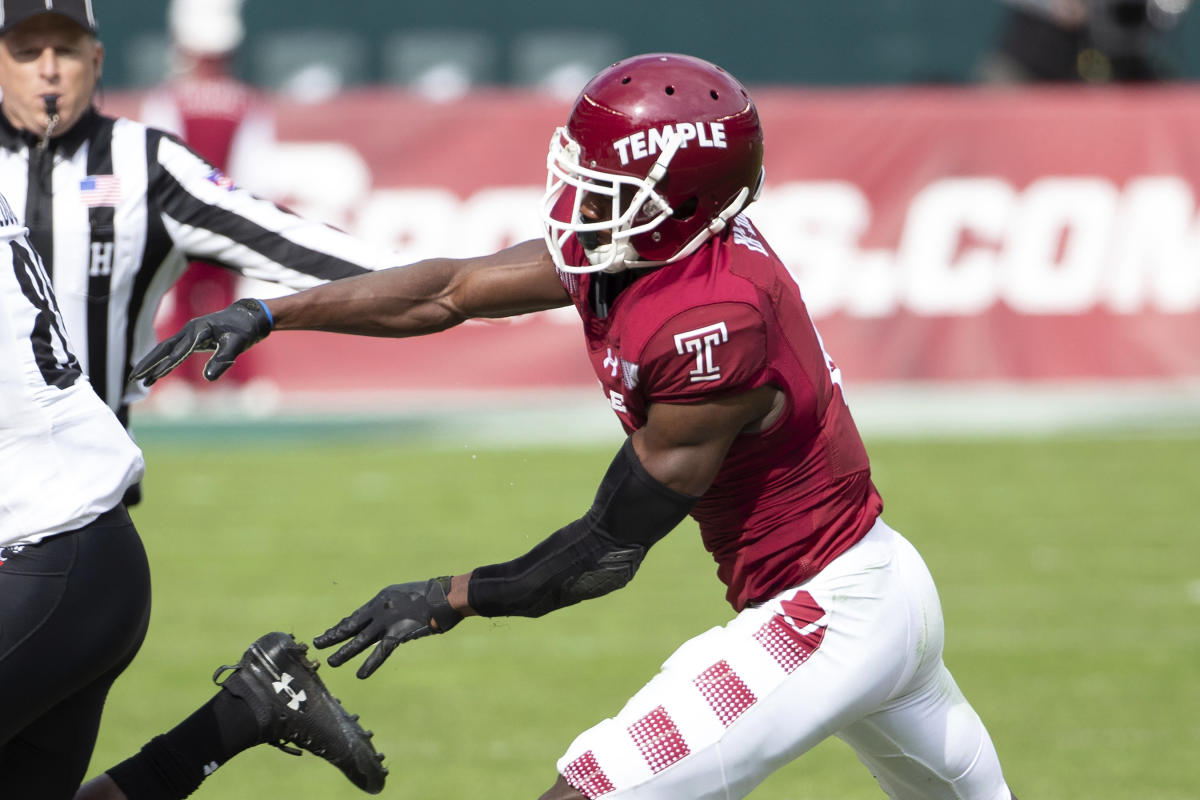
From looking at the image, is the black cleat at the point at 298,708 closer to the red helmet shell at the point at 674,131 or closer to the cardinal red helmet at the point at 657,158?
the cardinal red helmet at the point at 657,158

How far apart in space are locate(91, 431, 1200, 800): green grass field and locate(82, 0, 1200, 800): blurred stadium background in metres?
0.02

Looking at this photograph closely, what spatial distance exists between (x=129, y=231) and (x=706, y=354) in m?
1.56

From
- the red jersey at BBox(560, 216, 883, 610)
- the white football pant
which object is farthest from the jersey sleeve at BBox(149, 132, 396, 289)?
the white football pant

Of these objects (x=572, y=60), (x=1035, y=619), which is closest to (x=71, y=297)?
(x=1035, y=619)

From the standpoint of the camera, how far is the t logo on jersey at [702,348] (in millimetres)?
2887

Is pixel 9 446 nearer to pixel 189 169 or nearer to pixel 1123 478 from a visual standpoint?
pixel 189 169

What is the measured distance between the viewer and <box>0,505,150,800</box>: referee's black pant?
290 cm

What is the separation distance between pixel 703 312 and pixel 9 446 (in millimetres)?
1166

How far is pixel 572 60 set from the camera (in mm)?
14633

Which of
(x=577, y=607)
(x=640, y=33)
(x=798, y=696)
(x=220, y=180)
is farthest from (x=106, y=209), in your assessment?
(x=640, y=33)

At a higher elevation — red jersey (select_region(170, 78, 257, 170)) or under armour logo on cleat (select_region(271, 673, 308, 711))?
under armour logo on cleat (select_region(271, 673, 308, 711))

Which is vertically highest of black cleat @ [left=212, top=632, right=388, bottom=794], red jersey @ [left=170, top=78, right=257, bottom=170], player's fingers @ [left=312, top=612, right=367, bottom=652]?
player's fingers @ [left=312, top=612, right=367, bottom=652]

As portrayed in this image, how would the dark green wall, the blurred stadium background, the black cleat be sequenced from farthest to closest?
1. the dark green wall
2. the blurred stadium background
3. the black cleat

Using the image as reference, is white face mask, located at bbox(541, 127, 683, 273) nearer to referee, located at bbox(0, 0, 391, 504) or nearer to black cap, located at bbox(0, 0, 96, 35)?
referee, located at bbox(0, 0, 391, 504)
